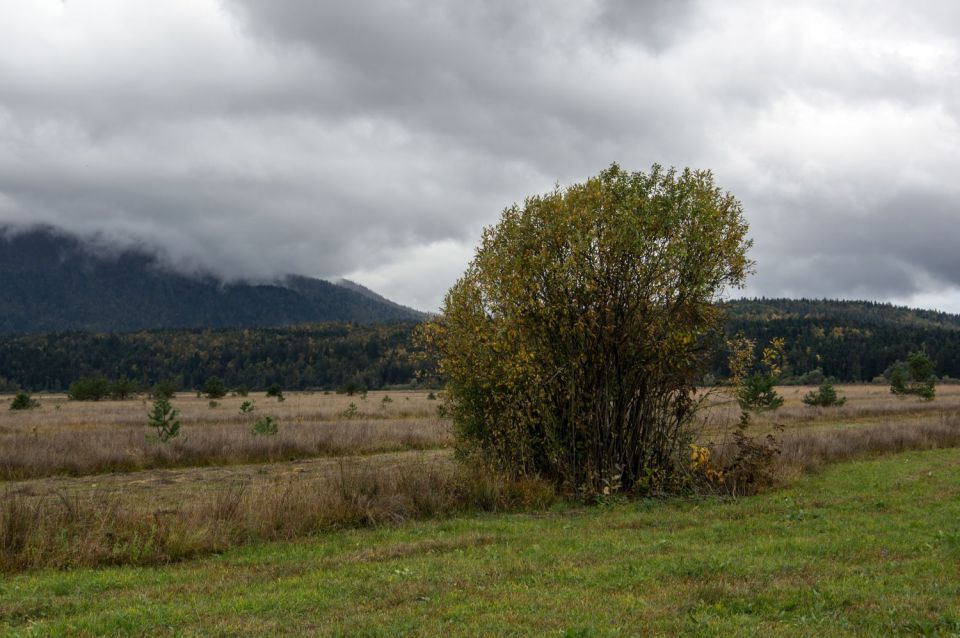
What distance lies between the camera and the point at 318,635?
7.19 m

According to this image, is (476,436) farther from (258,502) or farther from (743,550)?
(743,550)

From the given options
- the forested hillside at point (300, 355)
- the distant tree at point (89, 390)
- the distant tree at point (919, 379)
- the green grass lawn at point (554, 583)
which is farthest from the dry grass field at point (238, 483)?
the forested hillside at point (300, 355)

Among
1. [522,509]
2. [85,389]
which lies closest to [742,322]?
[85,389]

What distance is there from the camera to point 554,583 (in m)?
9.18

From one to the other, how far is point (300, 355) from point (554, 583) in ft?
528

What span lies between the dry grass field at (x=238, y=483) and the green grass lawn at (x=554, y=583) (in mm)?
673

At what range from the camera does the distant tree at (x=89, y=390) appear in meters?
73.4

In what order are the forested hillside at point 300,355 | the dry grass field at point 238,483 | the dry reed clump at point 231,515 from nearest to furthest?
the dry reed clump at point 231,515, the dry grass field at point 238,483, the forested hillside at point 300,355

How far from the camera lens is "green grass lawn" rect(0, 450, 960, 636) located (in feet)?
24.5

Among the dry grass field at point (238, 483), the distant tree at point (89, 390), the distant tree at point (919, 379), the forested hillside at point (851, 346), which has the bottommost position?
the distant tree at point (89, 390)

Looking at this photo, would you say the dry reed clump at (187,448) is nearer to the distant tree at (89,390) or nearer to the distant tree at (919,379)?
the distant tree at (919,379)

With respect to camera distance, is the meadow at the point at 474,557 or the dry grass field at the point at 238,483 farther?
the dry grass field at the point at 238,483

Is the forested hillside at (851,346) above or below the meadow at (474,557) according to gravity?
above

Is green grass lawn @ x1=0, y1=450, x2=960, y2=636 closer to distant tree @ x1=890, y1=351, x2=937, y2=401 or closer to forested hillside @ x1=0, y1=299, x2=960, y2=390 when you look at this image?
distant tree @ x1=890, y1=351, x2=937, y2=401
